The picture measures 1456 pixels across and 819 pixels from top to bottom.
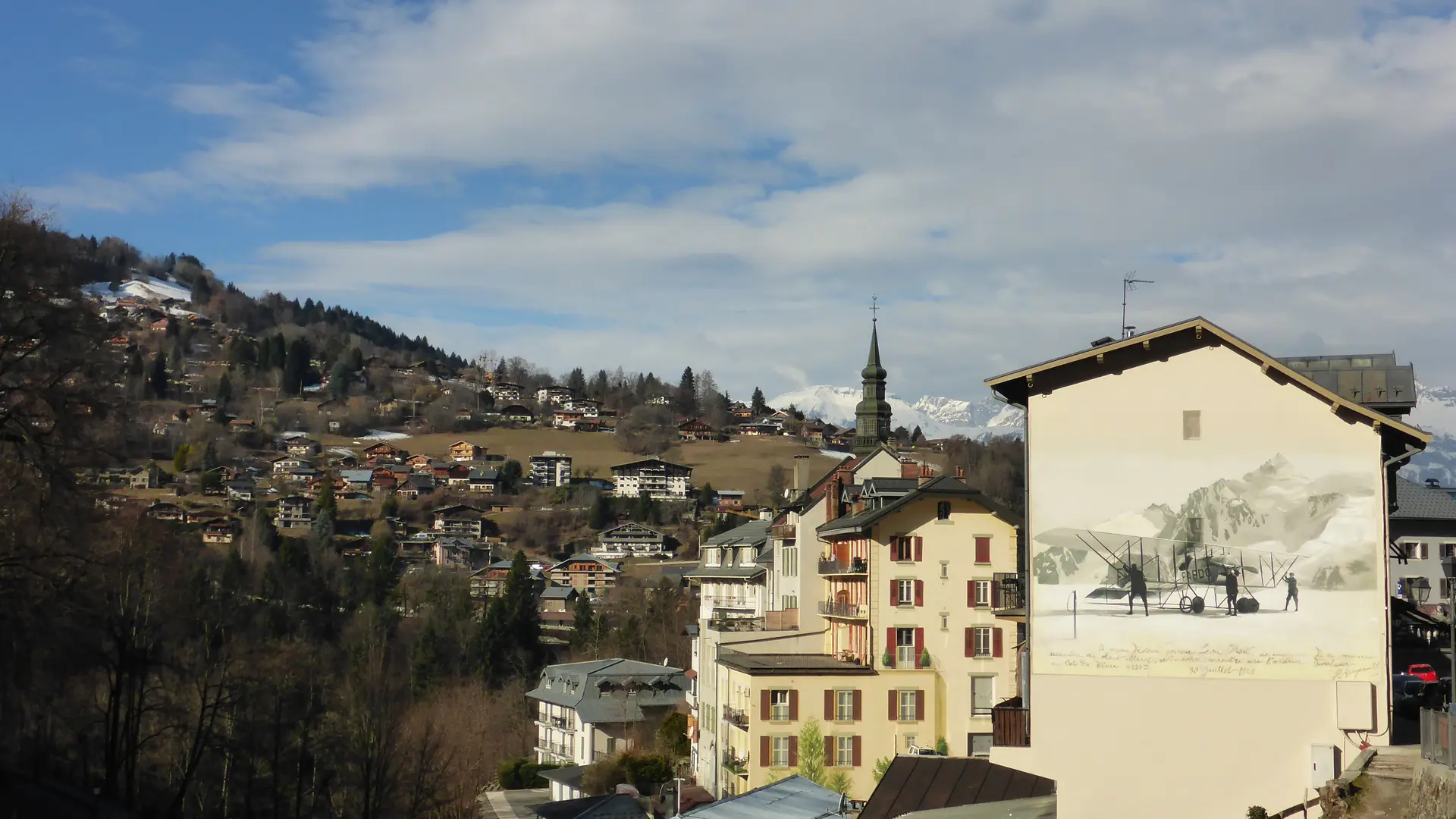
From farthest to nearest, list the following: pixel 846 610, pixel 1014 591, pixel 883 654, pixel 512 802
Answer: pixel 512 802 < pixel 846 610 < pixel 883 654 < pixel 1014 591

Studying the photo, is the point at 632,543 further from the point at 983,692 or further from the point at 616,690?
the point at 983,692

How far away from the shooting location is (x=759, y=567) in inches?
2731

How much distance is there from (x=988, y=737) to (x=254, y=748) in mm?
27000

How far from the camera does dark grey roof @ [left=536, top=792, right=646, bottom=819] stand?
44.9m

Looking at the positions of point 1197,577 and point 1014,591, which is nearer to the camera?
point 1197,577

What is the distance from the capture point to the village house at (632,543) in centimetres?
17962

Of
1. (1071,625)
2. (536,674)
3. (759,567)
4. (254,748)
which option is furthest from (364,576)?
(1071,625)

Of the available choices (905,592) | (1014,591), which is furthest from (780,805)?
(905,592)

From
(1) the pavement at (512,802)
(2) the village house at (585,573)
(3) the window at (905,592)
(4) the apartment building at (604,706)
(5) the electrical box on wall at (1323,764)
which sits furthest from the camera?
(2) the village house at (585,573)

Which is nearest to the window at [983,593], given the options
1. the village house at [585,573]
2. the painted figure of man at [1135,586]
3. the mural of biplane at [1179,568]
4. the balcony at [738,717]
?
the balcony at [738,717]

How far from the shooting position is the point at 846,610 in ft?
173

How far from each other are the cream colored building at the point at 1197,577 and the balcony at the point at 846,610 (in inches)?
937

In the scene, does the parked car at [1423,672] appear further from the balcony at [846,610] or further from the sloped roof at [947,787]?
the balcony at [846,610]

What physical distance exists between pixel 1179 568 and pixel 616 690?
2181 inches
